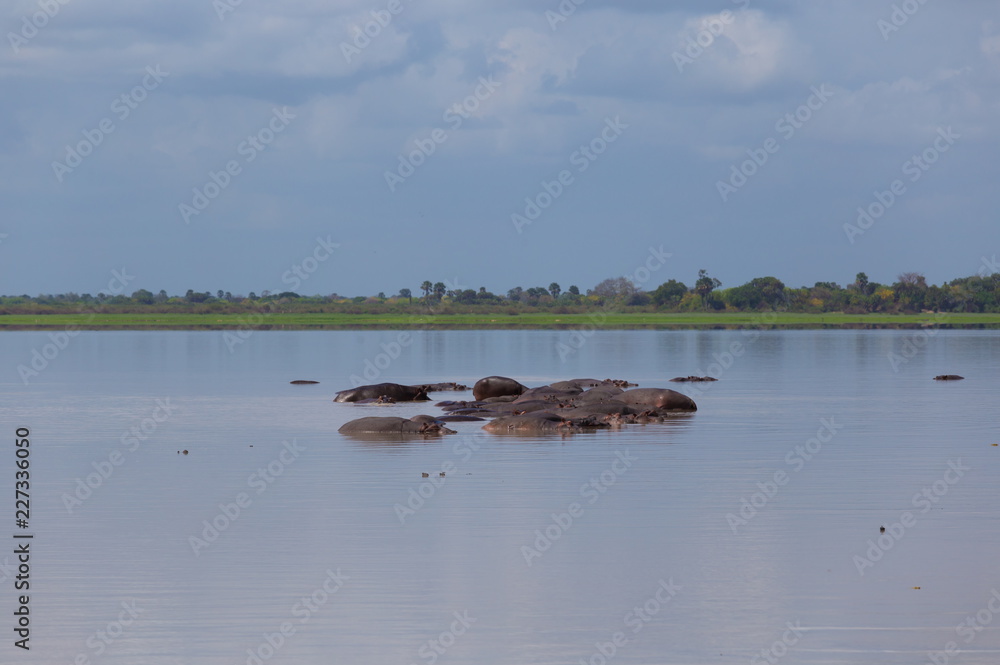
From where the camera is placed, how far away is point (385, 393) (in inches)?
1361

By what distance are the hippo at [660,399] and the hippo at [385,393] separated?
6690 mm

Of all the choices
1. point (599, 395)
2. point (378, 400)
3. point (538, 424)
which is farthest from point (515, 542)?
point (378, 400)

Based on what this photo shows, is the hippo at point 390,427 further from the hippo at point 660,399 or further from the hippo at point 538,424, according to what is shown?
the hippo at point 660,399

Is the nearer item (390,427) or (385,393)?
(390,427)

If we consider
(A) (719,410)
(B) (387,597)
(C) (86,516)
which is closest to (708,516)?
(B) (387,597)

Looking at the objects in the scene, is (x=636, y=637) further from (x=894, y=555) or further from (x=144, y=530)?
(x=144, y=530)

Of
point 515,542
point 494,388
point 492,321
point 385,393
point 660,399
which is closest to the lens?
point 515,542

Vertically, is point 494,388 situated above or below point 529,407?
above

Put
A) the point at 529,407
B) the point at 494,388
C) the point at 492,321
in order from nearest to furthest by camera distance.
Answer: the point at 529,407 < the point at 494,388 < the point at 492,321

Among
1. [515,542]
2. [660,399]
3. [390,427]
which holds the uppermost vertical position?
[660,399]

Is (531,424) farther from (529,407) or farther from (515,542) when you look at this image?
(515,542)

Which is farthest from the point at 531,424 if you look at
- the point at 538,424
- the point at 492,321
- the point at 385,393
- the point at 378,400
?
the point at 492,321

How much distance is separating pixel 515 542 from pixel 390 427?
1207 cm

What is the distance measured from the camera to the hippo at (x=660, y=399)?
30.0 metres
